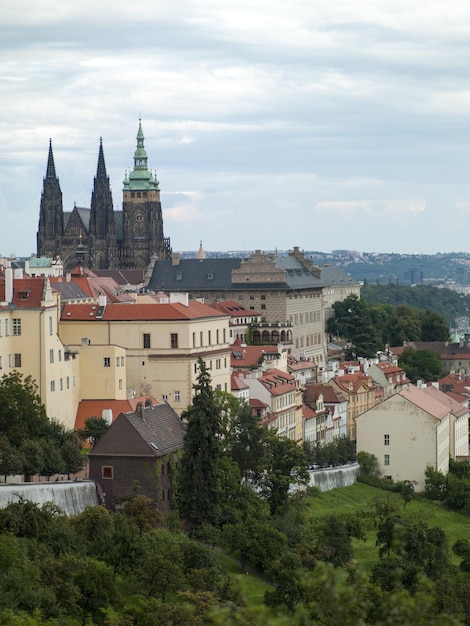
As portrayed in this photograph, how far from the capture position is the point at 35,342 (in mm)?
72625

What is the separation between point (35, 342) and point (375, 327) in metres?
95.8

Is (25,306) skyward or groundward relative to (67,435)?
skyward

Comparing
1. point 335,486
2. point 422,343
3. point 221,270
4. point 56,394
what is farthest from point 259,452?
point 422,343

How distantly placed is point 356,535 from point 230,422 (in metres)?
7.97

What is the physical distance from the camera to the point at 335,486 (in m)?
87.1

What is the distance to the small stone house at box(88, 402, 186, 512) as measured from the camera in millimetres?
62500

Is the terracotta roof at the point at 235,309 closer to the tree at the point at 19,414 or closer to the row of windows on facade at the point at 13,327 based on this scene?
the row of windows on facade at the point at 13,327

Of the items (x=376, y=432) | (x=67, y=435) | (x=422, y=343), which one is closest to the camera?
(x=67, y=435)

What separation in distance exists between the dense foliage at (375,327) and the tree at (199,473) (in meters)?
91.6

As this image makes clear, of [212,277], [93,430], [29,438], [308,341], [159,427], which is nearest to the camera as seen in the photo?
[29,438]

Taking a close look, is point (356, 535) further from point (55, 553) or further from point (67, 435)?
point (55, 553)

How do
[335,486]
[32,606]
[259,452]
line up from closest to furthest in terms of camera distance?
[32,606]
[259,452]
[335,486]

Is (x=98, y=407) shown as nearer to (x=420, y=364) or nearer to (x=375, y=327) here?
(x=420, y=364)

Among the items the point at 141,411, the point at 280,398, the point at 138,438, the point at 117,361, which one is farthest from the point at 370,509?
the point at 138,438
